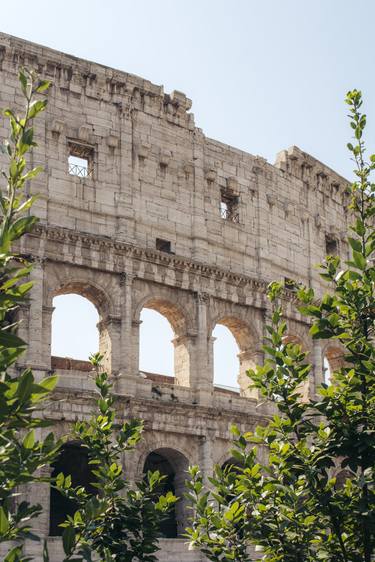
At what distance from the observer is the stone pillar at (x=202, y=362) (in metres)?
23.9

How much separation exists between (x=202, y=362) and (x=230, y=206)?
5.54 metres

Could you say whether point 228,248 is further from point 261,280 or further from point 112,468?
point 112,468

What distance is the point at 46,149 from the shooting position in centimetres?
2333

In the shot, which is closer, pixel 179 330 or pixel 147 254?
pixel 147 254

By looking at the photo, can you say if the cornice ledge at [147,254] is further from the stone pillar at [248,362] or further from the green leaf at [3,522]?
the green leaf at [3,522]

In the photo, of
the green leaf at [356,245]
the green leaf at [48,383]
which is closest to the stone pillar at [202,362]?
the green leaf at [356,245]

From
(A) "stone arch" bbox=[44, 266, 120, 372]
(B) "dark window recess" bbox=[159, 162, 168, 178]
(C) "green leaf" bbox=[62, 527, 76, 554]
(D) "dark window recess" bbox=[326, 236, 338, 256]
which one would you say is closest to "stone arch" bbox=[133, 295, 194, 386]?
(A) "stone arch" bbox=[44, 266, 120, 372]

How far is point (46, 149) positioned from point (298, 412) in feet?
52.5

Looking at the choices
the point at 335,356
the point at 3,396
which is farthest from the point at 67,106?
the point at 3,396

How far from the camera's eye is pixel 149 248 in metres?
24.0

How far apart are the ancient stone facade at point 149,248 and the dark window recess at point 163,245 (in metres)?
0.06

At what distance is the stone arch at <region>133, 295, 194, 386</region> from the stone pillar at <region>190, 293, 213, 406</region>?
19 centimetres

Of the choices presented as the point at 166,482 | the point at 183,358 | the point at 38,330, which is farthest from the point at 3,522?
the point at 183,358

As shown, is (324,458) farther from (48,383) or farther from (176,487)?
(176,487)
